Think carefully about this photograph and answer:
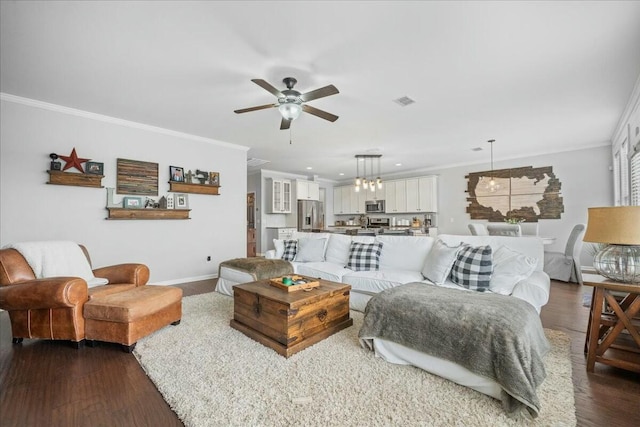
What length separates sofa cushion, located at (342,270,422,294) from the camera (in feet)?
9.96

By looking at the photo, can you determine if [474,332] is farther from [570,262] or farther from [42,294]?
[570,262]

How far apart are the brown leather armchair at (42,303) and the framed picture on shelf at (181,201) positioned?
227 cm

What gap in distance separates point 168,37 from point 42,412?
2640mm

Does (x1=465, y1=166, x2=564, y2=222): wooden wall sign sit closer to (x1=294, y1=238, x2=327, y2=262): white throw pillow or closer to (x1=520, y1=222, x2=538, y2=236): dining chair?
(x1=520, y1=222, x2=538, y2=236): dining chair

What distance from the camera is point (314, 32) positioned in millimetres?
2219

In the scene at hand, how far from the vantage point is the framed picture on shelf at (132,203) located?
420 centimetres


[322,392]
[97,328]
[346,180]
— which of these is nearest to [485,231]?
[346,180]

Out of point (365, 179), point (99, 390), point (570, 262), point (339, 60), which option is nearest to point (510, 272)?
point (339, 60)

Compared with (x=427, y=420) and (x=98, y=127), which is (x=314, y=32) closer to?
(x=427, y=420)

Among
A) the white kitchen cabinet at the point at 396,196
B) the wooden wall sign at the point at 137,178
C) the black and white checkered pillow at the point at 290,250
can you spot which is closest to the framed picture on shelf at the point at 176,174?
the wooden wall sign at the point at 137,178

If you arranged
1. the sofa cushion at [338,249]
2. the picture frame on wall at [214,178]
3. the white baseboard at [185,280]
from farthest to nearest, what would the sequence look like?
1. the picture frame on wall at [214,178]
2. the white baseboard at [185,280]
3. the sofa cushion at [338,249]

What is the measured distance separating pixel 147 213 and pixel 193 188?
2.69 ft

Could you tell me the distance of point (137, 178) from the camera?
4.32 meters

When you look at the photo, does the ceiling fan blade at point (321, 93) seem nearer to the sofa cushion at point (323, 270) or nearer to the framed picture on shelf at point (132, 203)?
the sofa cushion at point (323, 270)
